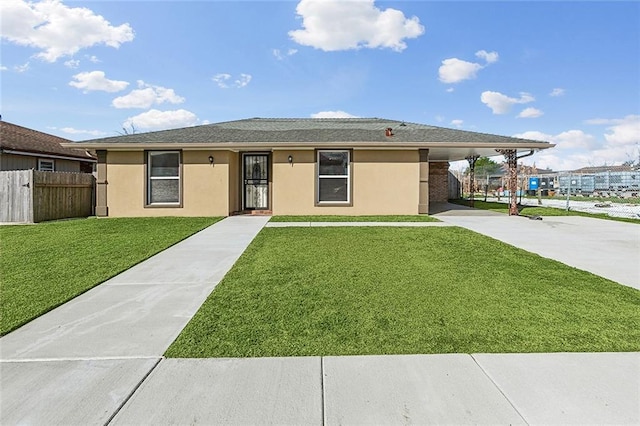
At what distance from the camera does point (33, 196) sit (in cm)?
1052

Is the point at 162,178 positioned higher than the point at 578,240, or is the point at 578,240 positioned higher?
the point at 162,178

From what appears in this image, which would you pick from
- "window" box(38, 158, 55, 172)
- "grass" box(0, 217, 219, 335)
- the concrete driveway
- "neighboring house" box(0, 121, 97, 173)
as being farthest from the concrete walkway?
"window" box(38, 158, 55, 172)

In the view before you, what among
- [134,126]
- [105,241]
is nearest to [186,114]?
[134,126]

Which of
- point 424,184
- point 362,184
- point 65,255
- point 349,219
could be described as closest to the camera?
point 65,255

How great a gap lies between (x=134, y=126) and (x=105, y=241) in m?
35.5

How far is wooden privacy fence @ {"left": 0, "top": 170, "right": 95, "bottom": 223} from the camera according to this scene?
10.5 metres

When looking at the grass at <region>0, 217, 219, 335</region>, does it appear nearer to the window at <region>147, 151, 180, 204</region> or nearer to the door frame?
the window at <region>147, 151, 180, 204</region>

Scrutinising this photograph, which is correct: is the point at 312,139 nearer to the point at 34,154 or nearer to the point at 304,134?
the point at 304,134

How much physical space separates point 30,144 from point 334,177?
48.7 ft

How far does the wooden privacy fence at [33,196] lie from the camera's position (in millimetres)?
10516

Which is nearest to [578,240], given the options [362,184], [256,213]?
[362,184]

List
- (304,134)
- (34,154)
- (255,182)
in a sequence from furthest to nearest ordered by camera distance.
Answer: (34,154)
(255,182)
(304,134)

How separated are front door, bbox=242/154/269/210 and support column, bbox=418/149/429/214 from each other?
5.91 m

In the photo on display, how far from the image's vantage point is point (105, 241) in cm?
720
